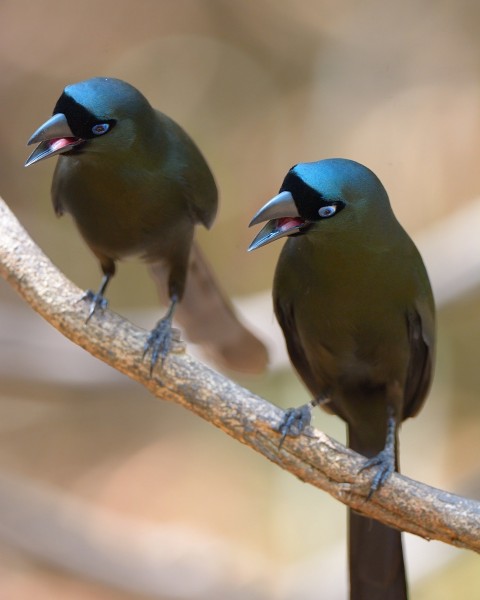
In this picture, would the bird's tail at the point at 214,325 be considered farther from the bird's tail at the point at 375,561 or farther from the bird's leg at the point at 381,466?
the bird's leg at the point at 381,466

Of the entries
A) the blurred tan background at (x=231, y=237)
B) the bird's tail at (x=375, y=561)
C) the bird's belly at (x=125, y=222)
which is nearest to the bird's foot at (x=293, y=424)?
A: the bird's tail at (x=375, y=561)

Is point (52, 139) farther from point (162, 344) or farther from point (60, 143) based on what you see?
point (162, 344)

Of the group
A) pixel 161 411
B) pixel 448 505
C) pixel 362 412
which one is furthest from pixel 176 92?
pixel 448 505

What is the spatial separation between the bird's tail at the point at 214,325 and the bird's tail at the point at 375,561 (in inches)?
25.5

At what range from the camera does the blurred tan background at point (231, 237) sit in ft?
17.7

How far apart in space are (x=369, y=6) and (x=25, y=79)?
2.18 meters

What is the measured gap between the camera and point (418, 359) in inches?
142

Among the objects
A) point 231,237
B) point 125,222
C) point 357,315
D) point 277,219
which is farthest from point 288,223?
point 231,237

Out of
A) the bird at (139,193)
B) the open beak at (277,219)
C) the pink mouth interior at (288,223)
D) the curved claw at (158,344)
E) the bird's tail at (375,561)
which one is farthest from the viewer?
the bird's tail at (375,561)

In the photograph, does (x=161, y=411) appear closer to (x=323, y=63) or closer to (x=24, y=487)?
(x=24, y=487)

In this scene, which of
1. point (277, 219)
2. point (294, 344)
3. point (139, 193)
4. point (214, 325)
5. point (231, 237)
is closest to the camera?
point (277, 219)

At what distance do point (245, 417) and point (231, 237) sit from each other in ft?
10.6

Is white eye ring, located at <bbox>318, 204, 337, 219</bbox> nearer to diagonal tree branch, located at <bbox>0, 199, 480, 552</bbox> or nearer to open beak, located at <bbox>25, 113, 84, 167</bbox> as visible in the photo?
diagonal tree branch, located at <bbox>0, 199, 480, 552</bbox>

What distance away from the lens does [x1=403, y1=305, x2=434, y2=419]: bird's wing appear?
11.4 ft
